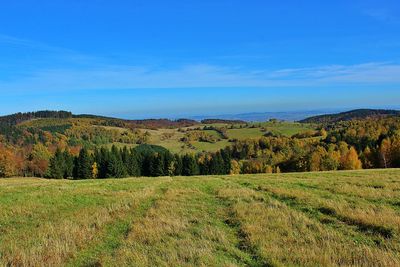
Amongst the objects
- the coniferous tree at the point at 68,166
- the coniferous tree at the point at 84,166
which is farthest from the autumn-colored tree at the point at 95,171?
the coniferous tree at the point at 68,166

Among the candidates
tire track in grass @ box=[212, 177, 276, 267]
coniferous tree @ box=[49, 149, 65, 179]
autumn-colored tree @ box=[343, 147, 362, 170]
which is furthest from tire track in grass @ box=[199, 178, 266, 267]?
coniferous tree @ box=[49, 149, 65, 179]

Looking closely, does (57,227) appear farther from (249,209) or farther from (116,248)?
(249,209)

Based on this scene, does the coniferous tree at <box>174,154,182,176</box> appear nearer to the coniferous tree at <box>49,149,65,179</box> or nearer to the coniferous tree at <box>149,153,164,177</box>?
the coniferous tree at <box>149,153,164,177</box>

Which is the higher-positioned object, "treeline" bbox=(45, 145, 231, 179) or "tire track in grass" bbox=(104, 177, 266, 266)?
"tire track in grass" bbox=(104, 177, 266, 266)

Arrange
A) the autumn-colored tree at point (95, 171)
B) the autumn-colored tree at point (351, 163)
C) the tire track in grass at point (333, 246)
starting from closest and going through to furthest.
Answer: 1. the tire track in grass at point (333, 246)
2. the autumn-colored tree at point (351, 163)
3. the autumn-colored tree at point (95, 171)

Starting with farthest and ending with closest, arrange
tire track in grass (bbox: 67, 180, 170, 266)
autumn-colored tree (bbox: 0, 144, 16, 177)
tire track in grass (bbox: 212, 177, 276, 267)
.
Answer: autumn-colored tree (bbox: 0, 144, 16, 177) < tire track in grass (bbox: 67, 180, 170, 266) < tire track in grass (bbox: 212, 177, 276, 267)

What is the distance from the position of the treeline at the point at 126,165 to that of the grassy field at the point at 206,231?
9017 cm

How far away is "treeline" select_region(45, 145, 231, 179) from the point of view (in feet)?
356

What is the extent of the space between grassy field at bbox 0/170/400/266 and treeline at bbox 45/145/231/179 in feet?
296

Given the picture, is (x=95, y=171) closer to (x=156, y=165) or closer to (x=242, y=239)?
(x=156, y=165)

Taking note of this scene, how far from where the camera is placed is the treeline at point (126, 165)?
A: 108438mm

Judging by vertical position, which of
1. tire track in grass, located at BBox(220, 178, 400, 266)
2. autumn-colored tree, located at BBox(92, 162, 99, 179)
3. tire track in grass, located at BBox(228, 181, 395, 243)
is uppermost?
tire track in grass, located at BBox(220, 178, 400, 266)

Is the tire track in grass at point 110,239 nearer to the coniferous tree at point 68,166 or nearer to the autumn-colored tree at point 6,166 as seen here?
the coniferous tree at point 68,166

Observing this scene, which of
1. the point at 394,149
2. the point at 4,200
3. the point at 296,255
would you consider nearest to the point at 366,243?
the point at 296,255
